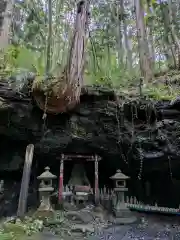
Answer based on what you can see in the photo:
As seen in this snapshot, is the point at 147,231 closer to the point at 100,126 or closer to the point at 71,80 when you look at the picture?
the point at 100,126

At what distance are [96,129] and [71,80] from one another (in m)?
2.06

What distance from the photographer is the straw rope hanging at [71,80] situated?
21.1 feet

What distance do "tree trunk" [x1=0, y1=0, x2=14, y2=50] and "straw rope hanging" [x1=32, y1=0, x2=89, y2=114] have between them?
355 cm

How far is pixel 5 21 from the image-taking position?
970cm

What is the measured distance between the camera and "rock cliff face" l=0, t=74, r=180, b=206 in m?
7.34

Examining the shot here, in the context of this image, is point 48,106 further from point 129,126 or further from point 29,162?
point 129,126

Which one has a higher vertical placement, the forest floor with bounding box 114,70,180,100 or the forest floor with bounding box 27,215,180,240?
Result: the forest floor with bounding box 114,70,180,100

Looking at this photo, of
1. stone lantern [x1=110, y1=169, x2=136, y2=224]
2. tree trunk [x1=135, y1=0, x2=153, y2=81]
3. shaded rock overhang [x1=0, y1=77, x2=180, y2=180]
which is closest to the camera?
stone lantern [x1=110, y1=169, x2=136, y2=224]

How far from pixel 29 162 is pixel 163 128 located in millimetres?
4031

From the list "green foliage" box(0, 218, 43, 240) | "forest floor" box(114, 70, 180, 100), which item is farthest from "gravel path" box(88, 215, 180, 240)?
"forest floor" box(114, 70, 180, 100)

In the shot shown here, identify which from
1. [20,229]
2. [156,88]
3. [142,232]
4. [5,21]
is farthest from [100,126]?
[5,21]

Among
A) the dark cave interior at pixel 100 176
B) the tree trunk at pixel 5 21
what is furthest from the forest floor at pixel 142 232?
the tree trunk at pixel 5 21

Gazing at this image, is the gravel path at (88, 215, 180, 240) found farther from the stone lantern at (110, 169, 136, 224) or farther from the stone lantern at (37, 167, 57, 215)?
the stone lantern at (37, 167, 57, 215)

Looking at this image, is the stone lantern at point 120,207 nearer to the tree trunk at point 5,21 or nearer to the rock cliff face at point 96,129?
the rock cliff face at point 96,129
